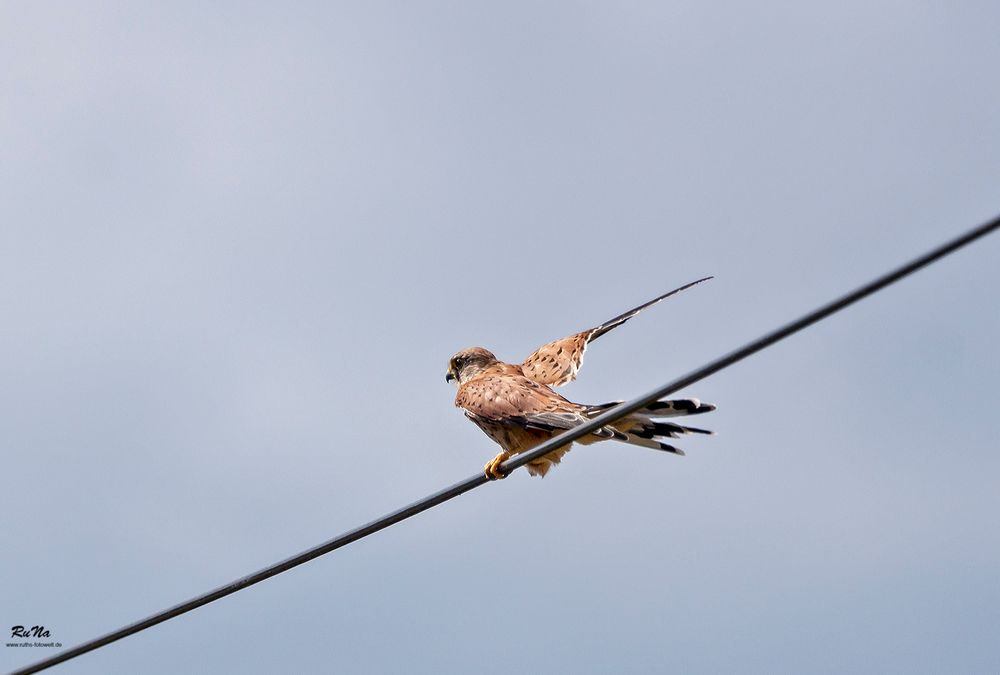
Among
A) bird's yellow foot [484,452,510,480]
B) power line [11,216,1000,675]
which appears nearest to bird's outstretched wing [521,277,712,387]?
bird's yellow foot [484,452,510,480]

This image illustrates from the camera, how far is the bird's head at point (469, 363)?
7.54 metres

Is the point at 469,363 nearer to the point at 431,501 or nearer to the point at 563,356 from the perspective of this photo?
the point at 563,356

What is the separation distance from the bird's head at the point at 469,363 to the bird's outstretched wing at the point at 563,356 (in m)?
0.25

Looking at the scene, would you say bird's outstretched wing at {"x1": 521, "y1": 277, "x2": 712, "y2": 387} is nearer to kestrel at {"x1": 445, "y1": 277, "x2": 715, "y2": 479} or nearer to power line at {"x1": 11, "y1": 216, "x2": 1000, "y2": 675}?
kestrel at {"x1": 445, "y1": 277, "x2": 715, "y2": 479}

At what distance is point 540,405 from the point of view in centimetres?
635

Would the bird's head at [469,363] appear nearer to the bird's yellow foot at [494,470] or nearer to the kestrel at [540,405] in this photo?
the kestrel at [540,405]

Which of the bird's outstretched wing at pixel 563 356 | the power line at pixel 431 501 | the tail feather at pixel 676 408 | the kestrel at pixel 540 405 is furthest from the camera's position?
the bird's outstretched wing at pixel 563 356

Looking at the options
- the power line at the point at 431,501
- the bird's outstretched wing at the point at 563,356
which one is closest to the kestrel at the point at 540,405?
the bird's outstretched wing at the point at 563,356

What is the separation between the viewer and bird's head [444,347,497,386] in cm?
754

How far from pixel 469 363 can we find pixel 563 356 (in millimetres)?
614

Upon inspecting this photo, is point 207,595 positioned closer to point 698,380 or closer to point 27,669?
point 27,669

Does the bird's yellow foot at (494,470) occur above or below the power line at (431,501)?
above

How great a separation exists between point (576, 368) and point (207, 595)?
377 cm

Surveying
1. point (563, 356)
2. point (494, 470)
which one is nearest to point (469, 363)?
point (563, 356)
